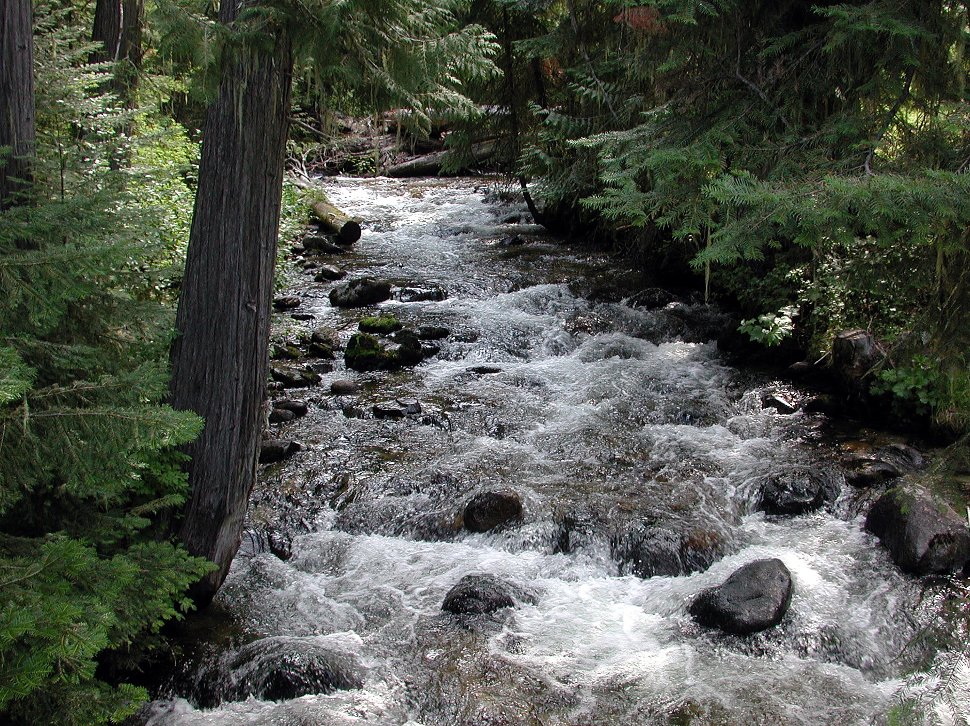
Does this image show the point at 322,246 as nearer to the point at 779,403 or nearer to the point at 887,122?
the point at 779,403

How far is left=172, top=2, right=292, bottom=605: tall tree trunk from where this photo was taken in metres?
5.43

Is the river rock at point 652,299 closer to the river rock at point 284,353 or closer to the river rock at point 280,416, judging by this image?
the river rock at point 284,353

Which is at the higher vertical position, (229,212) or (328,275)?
(229,212)

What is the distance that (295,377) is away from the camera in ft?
34.2

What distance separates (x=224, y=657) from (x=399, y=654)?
1.23m

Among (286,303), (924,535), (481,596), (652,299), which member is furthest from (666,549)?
(286,303)

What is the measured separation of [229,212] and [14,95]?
1.61 meters

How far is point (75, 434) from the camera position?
13.9 ft

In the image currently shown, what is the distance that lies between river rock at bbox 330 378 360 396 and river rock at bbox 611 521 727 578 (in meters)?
4.51

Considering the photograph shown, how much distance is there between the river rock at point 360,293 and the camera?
13320mm

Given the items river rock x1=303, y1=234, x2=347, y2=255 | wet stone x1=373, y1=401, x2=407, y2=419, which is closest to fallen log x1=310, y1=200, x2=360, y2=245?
river rock x1=303, y1=234, x2=347, y2=255

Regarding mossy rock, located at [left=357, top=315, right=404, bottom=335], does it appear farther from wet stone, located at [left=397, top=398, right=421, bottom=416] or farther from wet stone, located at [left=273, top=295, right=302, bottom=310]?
Result: wet stone, located at [left=397, top=398, right=421, bottom=416]

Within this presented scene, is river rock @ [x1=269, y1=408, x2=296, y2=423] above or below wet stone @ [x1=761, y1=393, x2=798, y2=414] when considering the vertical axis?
below

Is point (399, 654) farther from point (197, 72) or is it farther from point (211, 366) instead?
point (197, 72)
